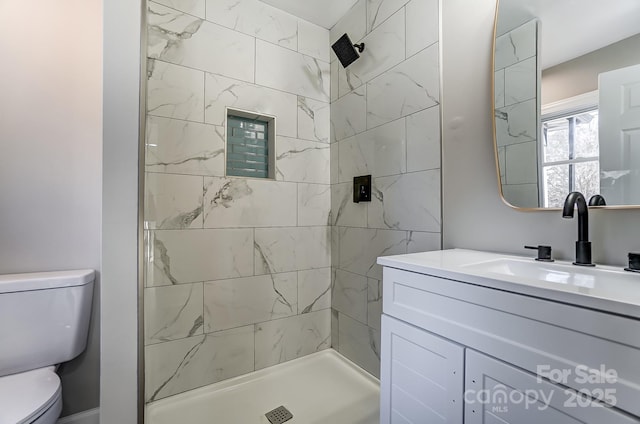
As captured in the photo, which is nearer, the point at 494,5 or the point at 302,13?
the point at 494,5

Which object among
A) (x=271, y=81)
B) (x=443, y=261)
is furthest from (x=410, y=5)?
(x=443, y=261)

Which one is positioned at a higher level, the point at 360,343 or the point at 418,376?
the point at 418,376

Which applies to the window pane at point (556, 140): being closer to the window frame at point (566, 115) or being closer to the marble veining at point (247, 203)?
the window frame at point (566, 115)

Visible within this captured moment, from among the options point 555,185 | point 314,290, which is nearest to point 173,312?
point 314,290

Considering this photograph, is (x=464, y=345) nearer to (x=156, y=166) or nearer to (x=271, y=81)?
(x=156, y=166)

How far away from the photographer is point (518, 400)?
0.63m

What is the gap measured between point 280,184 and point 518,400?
159 centimetres

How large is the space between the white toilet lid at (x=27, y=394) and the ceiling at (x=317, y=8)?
2.39 metres

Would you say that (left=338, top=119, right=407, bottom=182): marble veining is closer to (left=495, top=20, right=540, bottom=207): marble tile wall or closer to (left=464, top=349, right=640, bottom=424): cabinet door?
(left=495, top=20, right=540, bottom=207): marble tile wall

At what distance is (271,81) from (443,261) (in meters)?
1.61

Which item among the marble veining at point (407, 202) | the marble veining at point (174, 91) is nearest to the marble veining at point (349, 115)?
the marble veining at point (407, 202)

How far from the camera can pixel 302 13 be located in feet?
6.26

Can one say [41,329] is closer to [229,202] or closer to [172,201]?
[172,201]

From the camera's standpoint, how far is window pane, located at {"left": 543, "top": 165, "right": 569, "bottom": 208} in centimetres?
93
